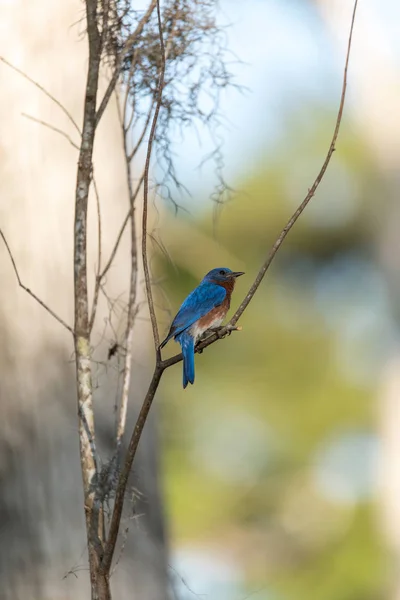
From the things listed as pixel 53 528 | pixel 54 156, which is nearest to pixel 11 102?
pixel 54 156

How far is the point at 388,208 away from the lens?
297 inches

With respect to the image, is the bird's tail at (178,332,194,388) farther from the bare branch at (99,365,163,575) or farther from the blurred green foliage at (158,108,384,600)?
the blurred green foliage at (158,108,384,600)

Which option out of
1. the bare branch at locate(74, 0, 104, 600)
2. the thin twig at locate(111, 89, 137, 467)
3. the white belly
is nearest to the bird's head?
the white belly

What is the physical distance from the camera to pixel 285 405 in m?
9.13

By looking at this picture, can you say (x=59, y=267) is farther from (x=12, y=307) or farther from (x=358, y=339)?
(x=358, y=339)

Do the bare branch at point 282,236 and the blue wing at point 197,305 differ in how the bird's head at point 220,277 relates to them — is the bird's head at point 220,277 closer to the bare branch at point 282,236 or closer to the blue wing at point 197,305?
the blue wing at point 197,305

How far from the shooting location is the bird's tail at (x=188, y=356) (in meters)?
2.63

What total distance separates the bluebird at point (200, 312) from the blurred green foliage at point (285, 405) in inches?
188

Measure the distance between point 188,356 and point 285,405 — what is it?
258 inches

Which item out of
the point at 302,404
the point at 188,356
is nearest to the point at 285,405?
the point at 302,404

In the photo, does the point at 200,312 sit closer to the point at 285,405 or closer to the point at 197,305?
the point at 197,305

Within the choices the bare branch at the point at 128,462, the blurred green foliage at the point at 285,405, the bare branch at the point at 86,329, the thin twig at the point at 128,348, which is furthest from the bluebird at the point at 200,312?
the blurred green foliage at the point at 285,405

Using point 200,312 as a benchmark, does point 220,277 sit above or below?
above

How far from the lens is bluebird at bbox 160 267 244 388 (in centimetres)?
283
